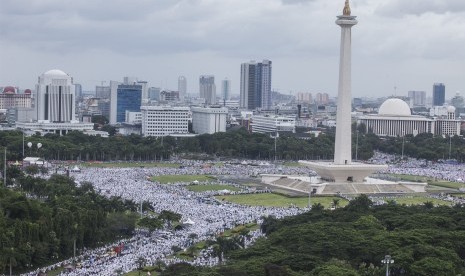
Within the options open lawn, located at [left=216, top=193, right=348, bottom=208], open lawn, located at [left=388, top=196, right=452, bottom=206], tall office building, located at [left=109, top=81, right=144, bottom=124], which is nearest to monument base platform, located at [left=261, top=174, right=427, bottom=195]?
open lawn, located at [left=216, top=193, right=348, bottom=208]

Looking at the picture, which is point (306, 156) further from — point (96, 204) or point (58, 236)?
point (58, 236)

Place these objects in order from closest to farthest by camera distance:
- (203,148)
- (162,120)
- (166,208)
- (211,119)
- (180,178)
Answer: (166,208), (180,178), (203,148), (162,120), (211,119)

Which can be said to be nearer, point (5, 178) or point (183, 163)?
point (5, 178)

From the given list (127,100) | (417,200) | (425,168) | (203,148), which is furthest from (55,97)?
(417,200)

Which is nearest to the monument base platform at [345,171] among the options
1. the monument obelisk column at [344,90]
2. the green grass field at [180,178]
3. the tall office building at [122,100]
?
the monument obelisk column at [344,90]

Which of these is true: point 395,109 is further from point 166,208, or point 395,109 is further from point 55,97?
point 166,208

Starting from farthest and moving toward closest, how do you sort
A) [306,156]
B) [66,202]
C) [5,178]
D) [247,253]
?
1. [306,156]
2. [5,178]
3. [66,202]
4. [247,253]

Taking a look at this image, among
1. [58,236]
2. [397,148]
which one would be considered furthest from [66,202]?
[397,148]

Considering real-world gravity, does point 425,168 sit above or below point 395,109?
below
